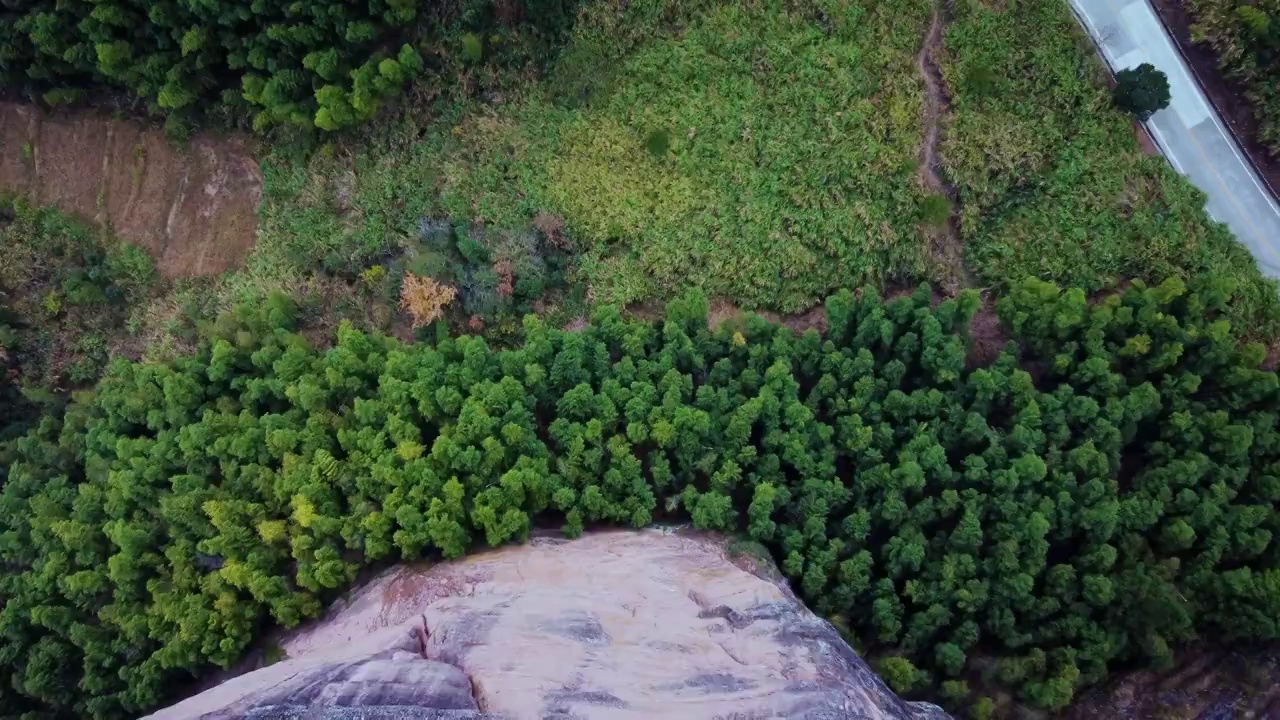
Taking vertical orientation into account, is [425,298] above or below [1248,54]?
above

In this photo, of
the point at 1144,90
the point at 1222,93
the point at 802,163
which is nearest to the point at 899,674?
the point at 802,163

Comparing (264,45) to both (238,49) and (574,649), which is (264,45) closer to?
(238,49)

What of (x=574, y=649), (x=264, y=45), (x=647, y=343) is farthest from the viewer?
(x=264, y=45)

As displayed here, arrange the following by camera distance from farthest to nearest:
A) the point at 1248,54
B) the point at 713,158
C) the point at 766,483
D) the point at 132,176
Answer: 1. the point at 132,176
2. the point at 713,158
3. the point at 1248,54
4. the point at 766,483

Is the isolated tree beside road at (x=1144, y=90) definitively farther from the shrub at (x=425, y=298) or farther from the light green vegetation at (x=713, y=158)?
the shrub at (x=425, y=298)

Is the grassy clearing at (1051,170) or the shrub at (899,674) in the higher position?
the grassy clearing at (1051,170)

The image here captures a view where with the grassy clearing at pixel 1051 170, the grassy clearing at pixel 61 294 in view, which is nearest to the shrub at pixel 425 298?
the grassy clearing at pixel 61 294
